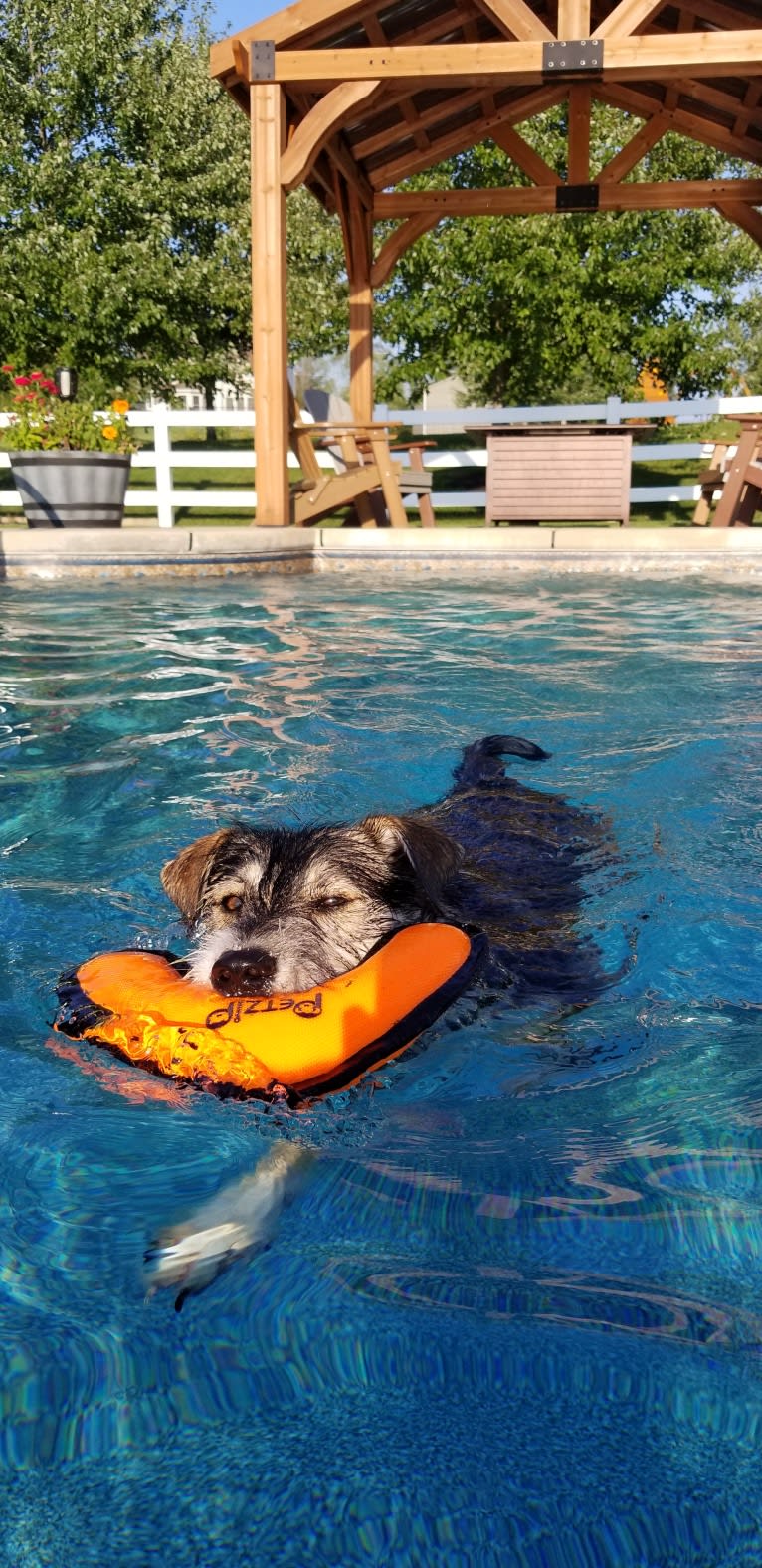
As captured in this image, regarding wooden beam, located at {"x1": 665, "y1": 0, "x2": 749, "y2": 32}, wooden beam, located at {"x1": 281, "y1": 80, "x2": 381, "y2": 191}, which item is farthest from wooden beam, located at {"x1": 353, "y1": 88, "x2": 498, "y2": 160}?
wooden beam, located at {"x1": 281, "y1": 80, "x2": 381, "y2": 191}

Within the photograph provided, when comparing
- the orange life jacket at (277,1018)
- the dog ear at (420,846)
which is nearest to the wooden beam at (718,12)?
the dog ear at (420,846)

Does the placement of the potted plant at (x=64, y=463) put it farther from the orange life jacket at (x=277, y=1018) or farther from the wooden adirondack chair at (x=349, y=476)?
the orange life jacket at (x=277, y=1018)

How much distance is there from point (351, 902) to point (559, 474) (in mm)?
14244

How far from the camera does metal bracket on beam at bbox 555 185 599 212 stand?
55.2 feet

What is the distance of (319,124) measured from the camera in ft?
41.9

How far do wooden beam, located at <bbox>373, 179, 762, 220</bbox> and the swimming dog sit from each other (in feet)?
47.2

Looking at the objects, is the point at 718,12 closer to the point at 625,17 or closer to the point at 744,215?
the point at 625,17

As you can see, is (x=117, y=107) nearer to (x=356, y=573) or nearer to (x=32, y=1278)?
(x=356, y=573)

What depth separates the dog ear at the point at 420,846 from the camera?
12.3 feet

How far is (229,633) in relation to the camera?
9797 mm

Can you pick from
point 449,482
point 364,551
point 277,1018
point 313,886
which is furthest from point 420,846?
point 449,482

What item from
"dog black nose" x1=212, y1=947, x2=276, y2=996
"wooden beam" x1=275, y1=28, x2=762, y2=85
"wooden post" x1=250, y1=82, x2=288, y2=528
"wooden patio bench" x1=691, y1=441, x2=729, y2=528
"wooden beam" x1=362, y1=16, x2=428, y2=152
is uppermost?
"wooden beam" x1=362, y1=16, x2=428, y2=152

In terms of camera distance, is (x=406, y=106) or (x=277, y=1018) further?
(x=406, y=106)

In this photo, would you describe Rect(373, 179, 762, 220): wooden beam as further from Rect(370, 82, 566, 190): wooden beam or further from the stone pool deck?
the stone pool deck
